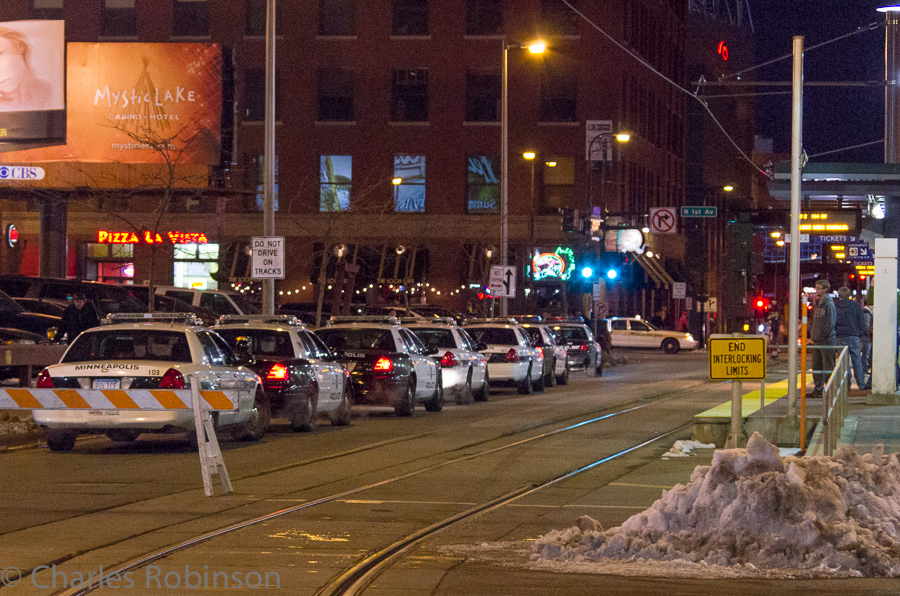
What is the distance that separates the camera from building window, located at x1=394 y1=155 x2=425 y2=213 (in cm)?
5559

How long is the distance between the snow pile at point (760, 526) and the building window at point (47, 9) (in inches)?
2022

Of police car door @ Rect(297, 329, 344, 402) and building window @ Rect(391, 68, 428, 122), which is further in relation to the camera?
building window @ Rect(391, 68, 428, 122)

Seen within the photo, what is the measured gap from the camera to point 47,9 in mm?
55781

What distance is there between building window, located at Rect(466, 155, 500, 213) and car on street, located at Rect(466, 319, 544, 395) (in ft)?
83.6

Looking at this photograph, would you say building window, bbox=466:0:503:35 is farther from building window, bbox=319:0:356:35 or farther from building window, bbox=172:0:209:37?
building window, bbox=172:0:209:37

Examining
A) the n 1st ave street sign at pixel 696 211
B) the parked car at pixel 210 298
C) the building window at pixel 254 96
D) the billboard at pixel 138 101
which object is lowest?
the parked car at pixel 210 298

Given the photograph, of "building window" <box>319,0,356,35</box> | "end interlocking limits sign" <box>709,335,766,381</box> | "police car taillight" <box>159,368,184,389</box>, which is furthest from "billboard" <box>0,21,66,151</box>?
"building window" <box>319,0,356,35</box>

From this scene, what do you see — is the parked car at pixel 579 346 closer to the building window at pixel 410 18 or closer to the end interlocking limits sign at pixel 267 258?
the end interlocking limits sign at pixel 267 258

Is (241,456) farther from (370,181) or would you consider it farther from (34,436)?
(370,181)

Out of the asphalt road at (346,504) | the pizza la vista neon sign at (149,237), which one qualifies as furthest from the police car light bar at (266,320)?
the pizza la vista neon sign at (149,237)

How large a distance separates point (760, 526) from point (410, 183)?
4758 centimetres

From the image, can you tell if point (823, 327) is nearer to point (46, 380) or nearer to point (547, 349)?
point (547, 349)

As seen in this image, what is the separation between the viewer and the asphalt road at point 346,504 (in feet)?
26.6

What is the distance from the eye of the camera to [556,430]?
19.4 m
